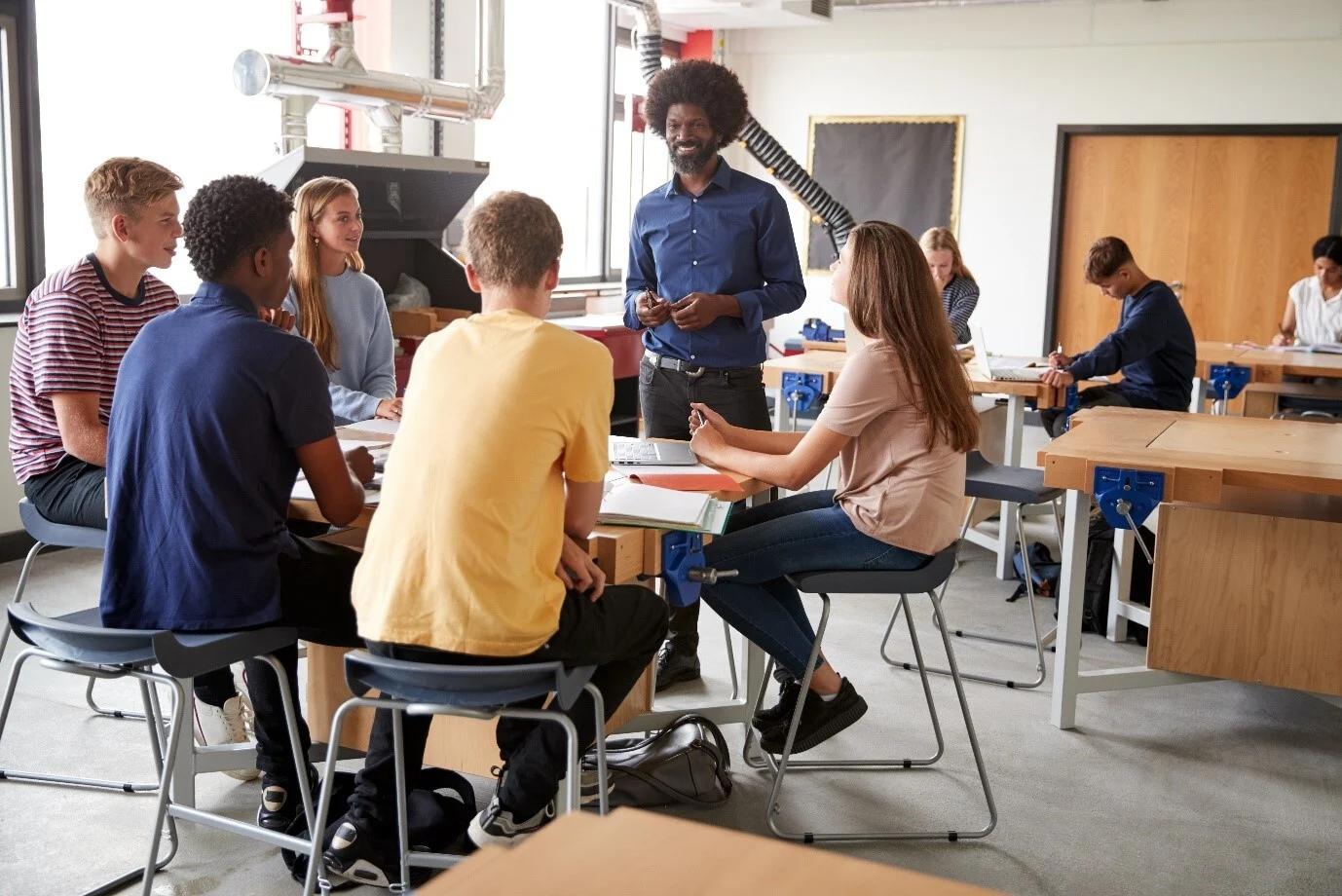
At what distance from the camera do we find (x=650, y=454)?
9.07 feet

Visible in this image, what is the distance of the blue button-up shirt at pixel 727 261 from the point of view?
→ 131 inches

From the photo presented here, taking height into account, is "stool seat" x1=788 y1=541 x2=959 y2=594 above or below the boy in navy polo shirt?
below

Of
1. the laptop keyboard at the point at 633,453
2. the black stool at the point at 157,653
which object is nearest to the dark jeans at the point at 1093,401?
the laptop keyboard at the point at 633,453

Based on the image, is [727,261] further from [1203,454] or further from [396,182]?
[396,182]

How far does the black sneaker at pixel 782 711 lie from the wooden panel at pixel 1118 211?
20.7ft

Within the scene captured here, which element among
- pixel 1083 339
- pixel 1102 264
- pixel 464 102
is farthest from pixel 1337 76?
pixel 464 102

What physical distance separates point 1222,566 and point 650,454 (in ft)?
4.78

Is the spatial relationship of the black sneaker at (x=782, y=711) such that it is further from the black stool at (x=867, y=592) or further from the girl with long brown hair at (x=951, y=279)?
the girl with long brown hair at (x=951, y=279)

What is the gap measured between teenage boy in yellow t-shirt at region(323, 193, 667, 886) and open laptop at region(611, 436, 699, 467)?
632mm

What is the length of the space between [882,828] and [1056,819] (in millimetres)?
384

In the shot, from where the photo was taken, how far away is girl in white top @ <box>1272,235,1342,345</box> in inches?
273

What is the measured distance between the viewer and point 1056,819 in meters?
2.71

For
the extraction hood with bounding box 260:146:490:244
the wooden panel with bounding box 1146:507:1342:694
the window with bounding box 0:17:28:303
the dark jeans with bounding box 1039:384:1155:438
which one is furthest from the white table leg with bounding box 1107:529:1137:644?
the window with bounding box 0:17:28:303

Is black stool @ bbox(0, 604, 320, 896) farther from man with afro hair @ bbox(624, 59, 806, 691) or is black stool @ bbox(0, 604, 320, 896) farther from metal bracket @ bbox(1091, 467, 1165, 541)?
metal bracket @ bbox(1091, 467, 1165, 541)
